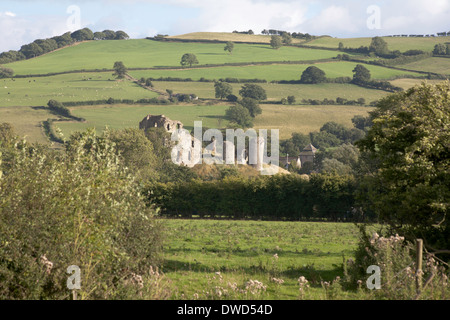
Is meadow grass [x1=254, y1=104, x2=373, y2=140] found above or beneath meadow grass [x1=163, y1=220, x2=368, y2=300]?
beneath

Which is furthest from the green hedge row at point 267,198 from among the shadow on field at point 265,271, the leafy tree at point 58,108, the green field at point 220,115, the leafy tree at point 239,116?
the leafy tree at point 239,116

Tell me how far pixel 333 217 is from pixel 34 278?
202 ft

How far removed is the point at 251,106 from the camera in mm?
190125

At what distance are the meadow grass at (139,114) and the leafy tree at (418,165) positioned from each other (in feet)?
464

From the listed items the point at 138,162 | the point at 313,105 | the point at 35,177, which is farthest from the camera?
the point at 313,105

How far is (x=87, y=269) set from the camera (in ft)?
44.0

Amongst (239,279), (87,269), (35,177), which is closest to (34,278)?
(87,269)

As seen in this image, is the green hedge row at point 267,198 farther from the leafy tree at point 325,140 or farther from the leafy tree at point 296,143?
the leafy tree at point 325,140

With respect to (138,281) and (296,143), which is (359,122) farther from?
(138,281)

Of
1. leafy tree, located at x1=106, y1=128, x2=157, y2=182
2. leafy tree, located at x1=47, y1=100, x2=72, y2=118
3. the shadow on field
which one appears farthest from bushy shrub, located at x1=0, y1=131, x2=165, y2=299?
leafy tree, located at x1=47, y1=100, x2=72, y2=118

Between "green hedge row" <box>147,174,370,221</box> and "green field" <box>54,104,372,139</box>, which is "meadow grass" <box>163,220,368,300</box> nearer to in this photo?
"green hedge row" <box>147,174,370,221</box>

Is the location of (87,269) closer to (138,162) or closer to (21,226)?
(21,226)

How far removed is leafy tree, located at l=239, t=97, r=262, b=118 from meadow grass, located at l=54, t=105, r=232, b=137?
7229 millimetres

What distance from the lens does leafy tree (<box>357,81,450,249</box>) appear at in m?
19.3
